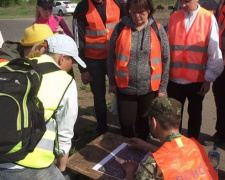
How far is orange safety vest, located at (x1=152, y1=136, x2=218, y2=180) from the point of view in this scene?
2119 millimetres

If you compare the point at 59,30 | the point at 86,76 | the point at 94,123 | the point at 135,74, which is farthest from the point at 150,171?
the point at 94,123

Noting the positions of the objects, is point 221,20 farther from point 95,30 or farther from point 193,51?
point 95,30

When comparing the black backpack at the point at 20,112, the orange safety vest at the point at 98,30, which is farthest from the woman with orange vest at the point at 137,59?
the black backpack at the point at 20,112

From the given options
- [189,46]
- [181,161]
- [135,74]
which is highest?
[189,46]

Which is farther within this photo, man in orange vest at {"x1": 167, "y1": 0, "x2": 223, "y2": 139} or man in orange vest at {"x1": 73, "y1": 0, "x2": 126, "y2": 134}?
man in orange vest at {"x1": 73, "y1": 0, "x2": 126, "y2": 134}

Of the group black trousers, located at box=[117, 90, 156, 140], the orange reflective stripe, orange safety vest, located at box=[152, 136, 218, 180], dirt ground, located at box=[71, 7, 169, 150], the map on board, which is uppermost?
the orange reflective stripe

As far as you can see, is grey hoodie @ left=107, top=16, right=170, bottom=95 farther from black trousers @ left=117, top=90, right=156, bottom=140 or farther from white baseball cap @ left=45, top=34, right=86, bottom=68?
white baseball cap @ left=45, top=34, right=86, bottom=68

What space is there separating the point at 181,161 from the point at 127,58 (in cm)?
143

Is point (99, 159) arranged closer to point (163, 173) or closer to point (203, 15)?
point (163, 173)

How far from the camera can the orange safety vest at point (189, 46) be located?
130 inches

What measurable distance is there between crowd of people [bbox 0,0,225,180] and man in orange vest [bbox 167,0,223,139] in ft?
0.03

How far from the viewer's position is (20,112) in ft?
6.02

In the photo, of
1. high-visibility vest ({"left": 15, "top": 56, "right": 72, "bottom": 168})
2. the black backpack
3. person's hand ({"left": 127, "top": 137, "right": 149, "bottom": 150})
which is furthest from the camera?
person's hand ({"left": 127, "top": 137, "right": 149, "bottom": 150})

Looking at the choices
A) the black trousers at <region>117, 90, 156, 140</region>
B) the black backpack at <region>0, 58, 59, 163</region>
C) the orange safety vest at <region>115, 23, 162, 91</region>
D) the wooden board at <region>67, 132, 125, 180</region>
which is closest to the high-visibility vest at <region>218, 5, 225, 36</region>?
the orange safety vest at <region>115, 23, 162, 91</region>
